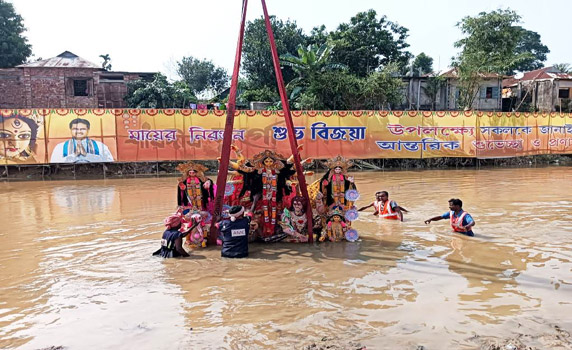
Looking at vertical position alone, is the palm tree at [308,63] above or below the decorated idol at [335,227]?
above

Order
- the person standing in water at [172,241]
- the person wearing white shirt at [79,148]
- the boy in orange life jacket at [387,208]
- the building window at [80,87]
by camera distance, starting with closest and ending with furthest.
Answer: the person standing in water at [172,241], the boy in orange life jacket at [387,208], the person wearing white shirt at [79,148], the building window at [80,87]

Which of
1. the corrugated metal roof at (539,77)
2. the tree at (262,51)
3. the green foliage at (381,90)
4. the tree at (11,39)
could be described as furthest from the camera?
the corrugated metal roof at (539,77)

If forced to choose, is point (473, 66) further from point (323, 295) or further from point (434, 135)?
point (323, 295)

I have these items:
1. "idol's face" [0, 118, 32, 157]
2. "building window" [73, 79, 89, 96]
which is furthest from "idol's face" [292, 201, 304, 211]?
"building window" [73, 79, 89, 96]

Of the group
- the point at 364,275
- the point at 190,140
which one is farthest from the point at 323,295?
the point at 190,140

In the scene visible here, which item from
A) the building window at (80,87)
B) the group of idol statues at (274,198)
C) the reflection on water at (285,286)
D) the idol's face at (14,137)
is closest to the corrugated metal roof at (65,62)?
the building window at (80,87)

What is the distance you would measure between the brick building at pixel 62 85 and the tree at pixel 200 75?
13390 millimetres

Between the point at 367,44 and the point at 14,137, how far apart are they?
25.0 metres

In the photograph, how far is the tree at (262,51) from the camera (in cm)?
3278

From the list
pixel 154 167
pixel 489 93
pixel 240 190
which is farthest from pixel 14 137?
pixel 489 93

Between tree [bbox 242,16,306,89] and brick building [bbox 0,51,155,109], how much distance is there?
702cm

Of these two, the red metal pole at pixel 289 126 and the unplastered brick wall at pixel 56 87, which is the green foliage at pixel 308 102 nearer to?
the unplastered brick wall at pixel 56 87

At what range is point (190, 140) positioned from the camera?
18.7m

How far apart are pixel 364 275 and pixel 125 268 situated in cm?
348
